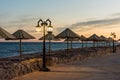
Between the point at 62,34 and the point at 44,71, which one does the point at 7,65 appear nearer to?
the point at 44,71

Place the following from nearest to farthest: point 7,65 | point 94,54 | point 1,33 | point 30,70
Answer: point 1,33 < point 7,65 < point 30,70 < point 94,54

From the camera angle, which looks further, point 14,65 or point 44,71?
point 44,71

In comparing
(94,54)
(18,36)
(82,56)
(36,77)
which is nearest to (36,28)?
(18,36)

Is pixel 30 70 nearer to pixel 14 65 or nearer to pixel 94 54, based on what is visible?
pixel 14 65

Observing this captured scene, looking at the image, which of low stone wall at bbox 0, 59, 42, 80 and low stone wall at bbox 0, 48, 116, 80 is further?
low stone wall at bbox 0, 48, 116, 80

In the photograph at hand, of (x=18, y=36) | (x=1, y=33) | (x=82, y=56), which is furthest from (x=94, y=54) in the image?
(x=1, y=33)

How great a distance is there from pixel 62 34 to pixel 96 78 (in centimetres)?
931

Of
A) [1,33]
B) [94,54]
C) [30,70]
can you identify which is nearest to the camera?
[1,33]

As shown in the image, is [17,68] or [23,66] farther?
[23,66]

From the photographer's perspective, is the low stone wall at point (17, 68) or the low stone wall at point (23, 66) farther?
the low stone wall at point (23, 66)

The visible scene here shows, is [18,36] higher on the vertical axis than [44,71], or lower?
higher

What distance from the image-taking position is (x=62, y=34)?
81.7 ft

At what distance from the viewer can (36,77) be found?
52.7 ft

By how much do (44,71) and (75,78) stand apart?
314 cm
